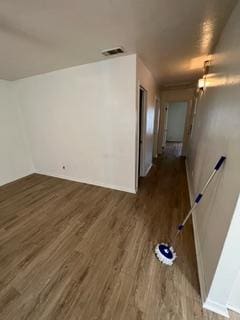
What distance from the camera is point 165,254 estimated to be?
1.54m

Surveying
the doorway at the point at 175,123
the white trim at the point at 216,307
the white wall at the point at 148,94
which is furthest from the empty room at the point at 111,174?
the doorway at the point at 175,123

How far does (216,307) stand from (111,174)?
2307mm

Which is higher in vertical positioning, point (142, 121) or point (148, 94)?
point (148, 94)

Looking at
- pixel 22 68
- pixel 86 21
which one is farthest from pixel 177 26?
pixel 22 68

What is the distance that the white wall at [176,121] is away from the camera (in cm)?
809

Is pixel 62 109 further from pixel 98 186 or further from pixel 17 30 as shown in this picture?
pixel 98 186

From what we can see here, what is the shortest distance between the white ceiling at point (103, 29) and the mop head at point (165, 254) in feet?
7.86

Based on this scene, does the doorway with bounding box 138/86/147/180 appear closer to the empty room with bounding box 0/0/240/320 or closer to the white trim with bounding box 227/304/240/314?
the empty room with bounding box 0/0/240/320

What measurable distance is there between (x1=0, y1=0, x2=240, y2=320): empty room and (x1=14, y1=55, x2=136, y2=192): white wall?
0.02m

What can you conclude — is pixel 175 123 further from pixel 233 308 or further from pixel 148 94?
pixel 233 308

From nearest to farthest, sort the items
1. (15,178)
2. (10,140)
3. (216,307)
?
1. (216,307)
2. (10,140)
3. (15,178)

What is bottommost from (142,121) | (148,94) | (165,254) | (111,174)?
(165,254)

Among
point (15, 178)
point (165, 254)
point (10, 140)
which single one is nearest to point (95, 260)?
point (165, 254)

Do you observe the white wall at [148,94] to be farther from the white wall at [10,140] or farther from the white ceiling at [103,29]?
the white wall at [10,140]
